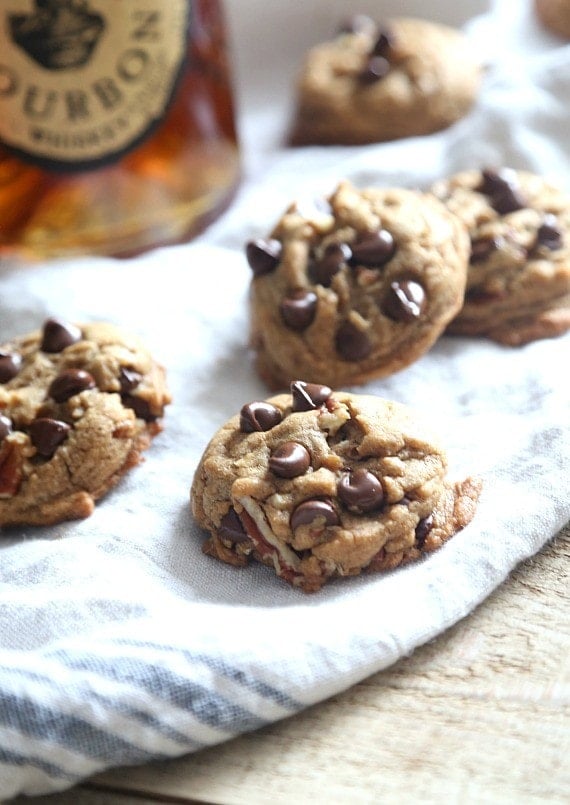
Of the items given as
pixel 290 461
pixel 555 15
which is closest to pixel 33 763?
pixel 290 461

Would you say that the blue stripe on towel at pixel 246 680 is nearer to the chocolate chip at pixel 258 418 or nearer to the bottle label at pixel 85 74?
the chocolate chip at pixel 258 418

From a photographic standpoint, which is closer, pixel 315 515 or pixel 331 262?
pixel 315 515

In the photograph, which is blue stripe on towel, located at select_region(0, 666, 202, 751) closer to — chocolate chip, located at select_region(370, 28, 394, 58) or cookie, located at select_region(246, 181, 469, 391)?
cookie, located at select_region(246, 181, 469, 391)

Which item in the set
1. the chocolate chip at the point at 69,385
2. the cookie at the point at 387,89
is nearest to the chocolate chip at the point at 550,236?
the cookie at the point at 387,89

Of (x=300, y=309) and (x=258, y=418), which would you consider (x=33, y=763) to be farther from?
(x=300, y=309)

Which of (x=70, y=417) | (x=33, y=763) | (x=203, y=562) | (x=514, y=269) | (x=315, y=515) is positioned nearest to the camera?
(x=33, y=763)

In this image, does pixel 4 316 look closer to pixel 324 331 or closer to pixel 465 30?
pixel 324 331

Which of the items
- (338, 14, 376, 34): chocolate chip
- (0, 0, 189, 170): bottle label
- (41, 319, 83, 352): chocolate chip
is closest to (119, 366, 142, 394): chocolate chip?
(41, 319, 83, 352): chocolate chip
